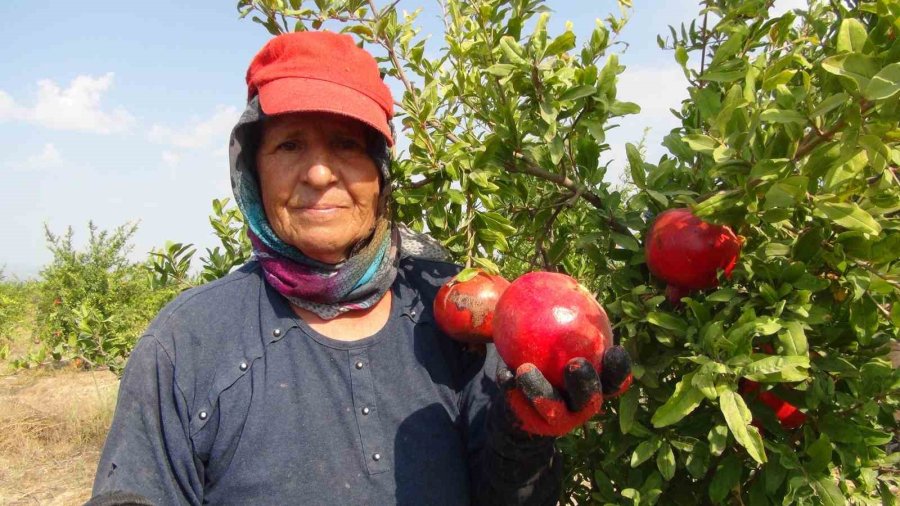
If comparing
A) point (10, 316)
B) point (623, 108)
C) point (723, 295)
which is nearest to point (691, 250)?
point (723, 295)

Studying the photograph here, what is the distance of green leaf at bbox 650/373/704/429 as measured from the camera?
111 centimetres

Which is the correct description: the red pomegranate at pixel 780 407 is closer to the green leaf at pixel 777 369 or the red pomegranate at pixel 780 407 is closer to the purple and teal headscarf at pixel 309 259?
the green leaf at pixel 777 369

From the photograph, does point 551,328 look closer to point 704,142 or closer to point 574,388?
point 574,388

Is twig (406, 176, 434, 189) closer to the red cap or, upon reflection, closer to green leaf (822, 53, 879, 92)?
the red cap

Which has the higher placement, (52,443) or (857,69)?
(857,69)

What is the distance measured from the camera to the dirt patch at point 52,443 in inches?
205

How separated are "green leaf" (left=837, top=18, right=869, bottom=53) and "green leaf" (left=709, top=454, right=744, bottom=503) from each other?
0.87m

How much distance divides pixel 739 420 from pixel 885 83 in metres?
0.56

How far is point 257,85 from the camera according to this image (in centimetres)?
156

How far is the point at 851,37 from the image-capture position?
0.97m

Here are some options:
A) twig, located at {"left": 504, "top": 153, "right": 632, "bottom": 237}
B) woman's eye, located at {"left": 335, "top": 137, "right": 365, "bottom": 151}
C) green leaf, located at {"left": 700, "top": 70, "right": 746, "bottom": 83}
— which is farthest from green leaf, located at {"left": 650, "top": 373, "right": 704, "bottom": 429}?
woman's eye, located at {"left": 335, "top": 137, "right": 365, "bottom": 151}

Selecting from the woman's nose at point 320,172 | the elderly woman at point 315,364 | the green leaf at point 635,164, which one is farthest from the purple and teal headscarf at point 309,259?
the green leaf at point 635,164

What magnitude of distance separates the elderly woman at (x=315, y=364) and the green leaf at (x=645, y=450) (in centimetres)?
18

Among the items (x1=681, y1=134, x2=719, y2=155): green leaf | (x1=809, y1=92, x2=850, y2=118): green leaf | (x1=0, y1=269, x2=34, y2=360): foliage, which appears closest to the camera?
(x1=809, y1=92, x2=850, y2=118): green leaf
